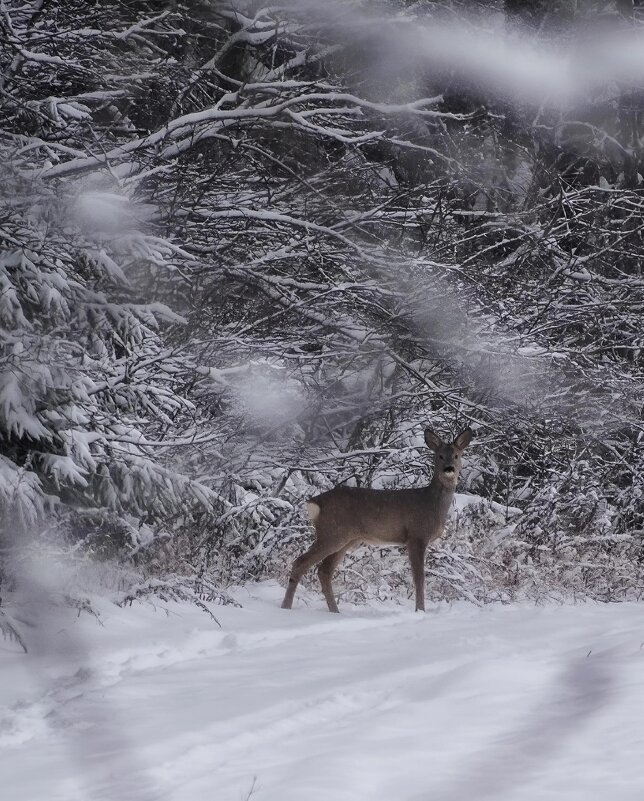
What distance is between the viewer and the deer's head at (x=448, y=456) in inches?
388

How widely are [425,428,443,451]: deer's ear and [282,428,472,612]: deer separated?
300 mm

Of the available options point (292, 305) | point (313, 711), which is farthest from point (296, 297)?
point (313, 711)

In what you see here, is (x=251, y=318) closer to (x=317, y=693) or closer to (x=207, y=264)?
(x=207, y=264)

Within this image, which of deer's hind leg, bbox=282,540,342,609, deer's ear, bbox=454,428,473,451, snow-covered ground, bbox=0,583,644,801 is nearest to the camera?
snow-covered ground, bbox=0,583,644,801

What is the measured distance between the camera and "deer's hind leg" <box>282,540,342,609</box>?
940 cm

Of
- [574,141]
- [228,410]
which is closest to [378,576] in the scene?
[228,410]

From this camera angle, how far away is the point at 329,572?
9.66 m

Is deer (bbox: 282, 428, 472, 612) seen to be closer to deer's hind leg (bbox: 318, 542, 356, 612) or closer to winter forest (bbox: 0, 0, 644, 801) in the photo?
deer's hind leg (bbox: 318, 542, 356, 612)

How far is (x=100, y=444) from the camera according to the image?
729cm

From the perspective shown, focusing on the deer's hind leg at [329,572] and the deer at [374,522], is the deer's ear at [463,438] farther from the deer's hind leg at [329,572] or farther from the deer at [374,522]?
the deer's hind leg at [329,572]

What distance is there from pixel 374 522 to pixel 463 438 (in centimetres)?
112

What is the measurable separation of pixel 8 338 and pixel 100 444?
95 centimetres

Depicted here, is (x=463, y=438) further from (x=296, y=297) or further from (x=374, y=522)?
(x=296, y=297)

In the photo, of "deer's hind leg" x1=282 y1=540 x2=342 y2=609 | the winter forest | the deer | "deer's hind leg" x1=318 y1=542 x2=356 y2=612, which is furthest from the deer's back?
the winter forest
